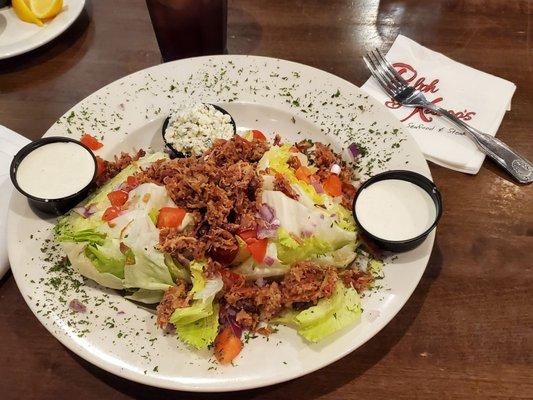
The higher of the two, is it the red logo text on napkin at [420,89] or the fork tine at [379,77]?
the fork tine at [379,77]

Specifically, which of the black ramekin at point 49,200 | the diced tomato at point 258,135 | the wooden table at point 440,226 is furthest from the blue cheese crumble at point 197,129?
the wooden table at point 440,226

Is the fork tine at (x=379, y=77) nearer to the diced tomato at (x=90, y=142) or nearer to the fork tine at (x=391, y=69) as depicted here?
the fork tine at (x=391, y=69)

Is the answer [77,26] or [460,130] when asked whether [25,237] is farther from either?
[460,130]

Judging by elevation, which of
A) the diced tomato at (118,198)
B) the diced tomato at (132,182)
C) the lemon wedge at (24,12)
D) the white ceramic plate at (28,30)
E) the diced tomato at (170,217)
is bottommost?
the diced tomato at (118,198)

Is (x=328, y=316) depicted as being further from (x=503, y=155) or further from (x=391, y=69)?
(x=391, y=69)

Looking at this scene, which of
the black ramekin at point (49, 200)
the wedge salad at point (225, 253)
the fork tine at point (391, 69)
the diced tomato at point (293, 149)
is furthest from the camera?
the fork tine at point (391, 69)

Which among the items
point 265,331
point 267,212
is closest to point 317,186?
point 267,212

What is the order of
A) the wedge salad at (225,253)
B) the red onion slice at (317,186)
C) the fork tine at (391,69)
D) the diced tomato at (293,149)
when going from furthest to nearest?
1. the fork tine at (391,69)
2. the diced tomato at (293,149)
3. the red onion slice at (317,186)
4. the wedge salad at (225,253)
